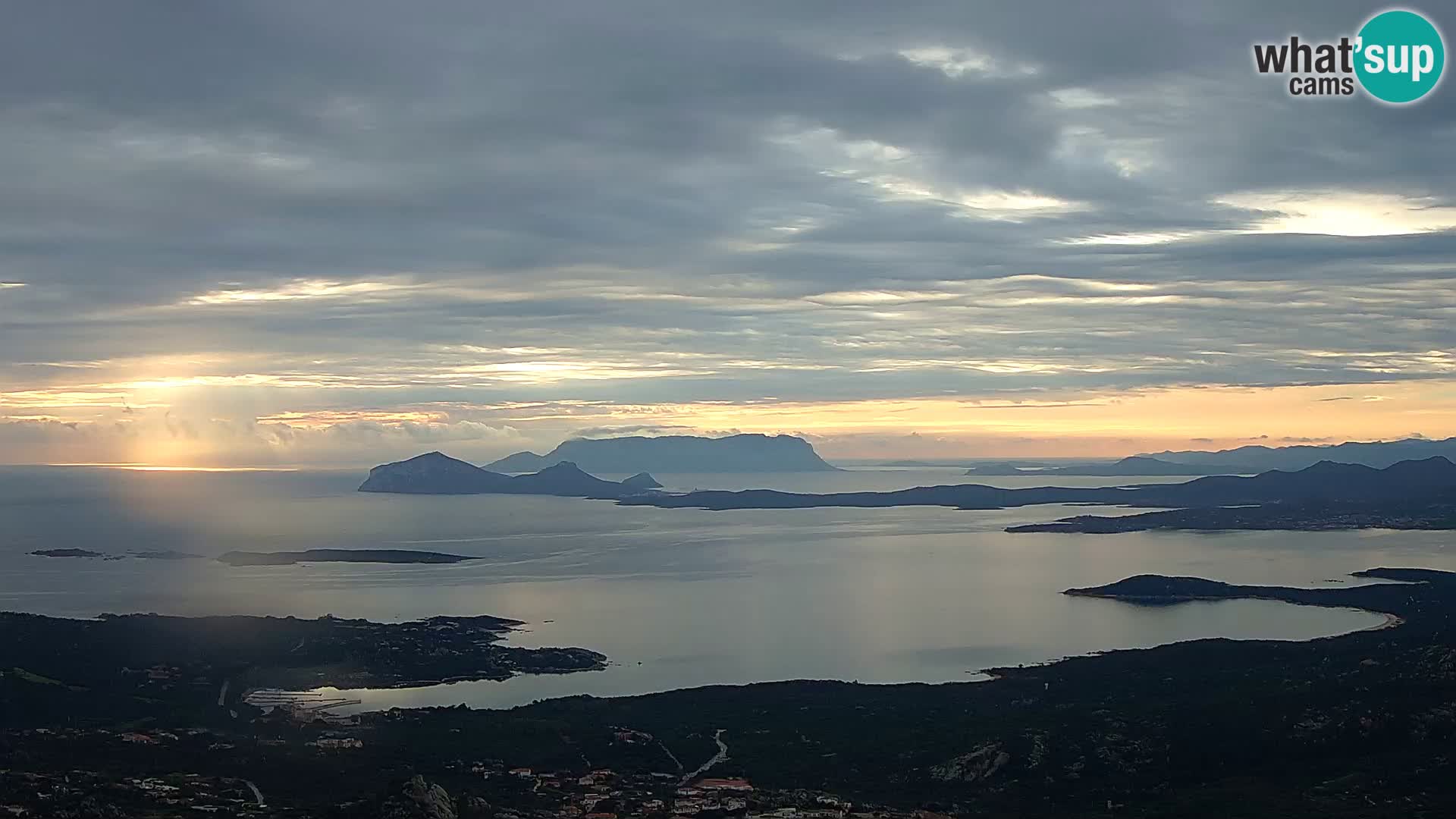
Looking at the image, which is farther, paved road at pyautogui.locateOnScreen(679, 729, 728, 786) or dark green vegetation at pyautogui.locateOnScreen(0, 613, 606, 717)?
dark green vegetation at pyautogui.locateOnScreen(0, 613, 606, 717)

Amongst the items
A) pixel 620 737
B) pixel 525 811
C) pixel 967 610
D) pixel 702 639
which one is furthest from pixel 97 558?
pixel 525 811

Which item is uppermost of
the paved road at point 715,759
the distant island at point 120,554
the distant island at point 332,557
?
the distant island at point 120,554

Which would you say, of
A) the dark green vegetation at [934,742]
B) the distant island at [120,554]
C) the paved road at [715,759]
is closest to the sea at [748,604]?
the distant island at [120,554]

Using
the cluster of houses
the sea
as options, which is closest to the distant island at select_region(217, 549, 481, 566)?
the sea

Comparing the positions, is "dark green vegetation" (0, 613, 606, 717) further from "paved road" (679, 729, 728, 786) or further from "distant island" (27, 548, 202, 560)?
"distant island" (27, 548, 202, 560)

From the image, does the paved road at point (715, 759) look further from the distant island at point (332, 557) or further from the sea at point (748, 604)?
the distant island at point (332, 557)

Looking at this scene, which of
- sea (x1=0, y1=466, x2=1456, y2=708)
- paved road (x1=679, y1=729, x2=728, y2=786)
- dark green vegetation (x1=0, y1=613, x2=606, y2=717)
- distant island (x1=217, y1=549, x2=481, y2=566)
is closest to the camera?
paved road (x1=679, y1=729, x2=728, y2=786)
